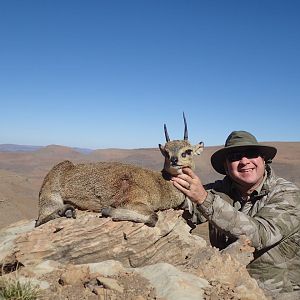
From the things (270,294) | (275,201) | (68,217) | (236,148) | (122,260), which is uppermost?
(236,148)

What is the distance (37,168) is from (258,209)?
2380 inches

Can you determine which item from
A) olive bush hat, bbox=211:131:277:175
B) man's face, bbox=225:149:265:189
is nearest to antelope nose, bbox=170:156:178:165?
olive bush hat, bbox=211:131:277:175

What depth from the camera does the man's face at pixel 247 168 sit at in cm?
641

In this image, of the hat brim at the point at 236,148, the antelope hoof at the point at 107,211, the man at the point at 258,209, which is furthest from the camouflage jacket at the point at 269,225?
the antelope hoof at the point at 107,211

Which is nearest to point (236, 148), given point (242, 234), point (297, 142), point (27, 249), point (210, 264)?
point (242, 234)

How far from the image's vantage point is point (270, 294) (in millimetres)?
6234

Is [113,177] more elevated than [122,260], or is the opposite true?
[113,177]

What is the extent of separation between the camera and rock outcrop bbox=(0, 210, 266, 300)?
16.7 feet

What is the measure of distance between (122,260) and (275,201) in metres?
2.64

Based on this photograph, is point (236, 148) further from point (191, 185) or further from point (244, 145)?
point (191, 185)

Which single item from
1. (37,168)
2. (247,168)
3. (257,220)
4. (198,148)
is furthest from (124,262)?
(37,168)

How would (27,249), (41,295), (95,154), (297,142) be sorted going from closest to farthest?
(41,295) → (27,249) → (297,142) → (95,154)

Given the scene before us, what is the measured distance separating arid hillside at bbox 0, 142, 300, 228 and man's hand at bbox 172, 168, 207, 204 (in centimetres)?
1729

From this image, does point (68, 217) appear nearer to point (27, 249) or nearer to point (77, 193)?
point (77, 193)
